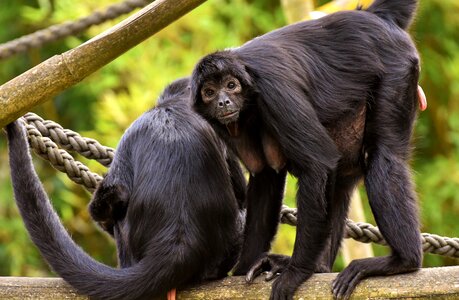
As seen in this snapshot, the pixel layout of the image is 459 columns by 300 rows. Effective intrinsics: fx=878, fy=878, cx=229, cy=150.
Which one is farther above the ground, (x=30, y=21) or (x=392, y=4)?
(x=30, y=21)

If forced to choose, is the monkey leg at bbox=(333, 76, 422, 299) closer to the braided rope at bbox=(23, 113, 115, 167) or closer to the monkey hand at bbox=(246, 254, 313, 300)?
the monkey hand at bbox=(246, 254, 313, 300)

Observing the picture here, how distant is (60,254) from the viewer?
5.74m

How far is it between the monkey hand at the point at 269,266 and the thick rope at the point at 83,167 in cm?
109

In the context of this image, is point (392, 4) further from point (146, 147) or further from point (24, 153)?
point (24, 153)

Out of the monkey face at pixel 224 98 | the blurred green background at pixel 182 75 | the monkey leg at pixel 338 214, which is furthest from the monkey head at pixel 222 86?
the blurred green background at pixel 182 75

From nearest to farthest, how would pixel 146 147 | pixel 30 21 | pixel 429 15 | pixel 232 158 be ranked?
1. pixel 146 147
2. pixel 232 158
3. pixel 429 15
4. pixel 30 21

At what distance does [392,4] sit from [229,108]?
1530mm

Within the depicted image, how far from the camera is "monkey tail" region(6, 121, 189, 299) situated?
18.4 feet

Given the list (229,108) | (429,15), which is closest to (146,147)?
(229,108)

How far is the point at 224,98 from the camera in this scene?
5863 millimetres

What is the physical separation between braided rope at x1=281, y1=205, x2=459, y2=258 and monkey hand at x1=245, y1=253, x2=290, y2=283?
1.12 metres

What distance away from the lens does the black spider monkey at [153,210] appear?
222 inches

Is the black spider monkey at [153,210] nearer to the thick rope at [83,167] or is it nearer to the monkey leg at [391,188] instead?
the thick rope at [83,167]

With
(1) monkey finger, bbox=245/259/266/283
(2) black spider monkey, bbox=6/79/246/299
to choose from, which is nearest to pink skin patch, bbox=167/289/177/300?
(2) black spider monkey, bbox=6/79/246/299
